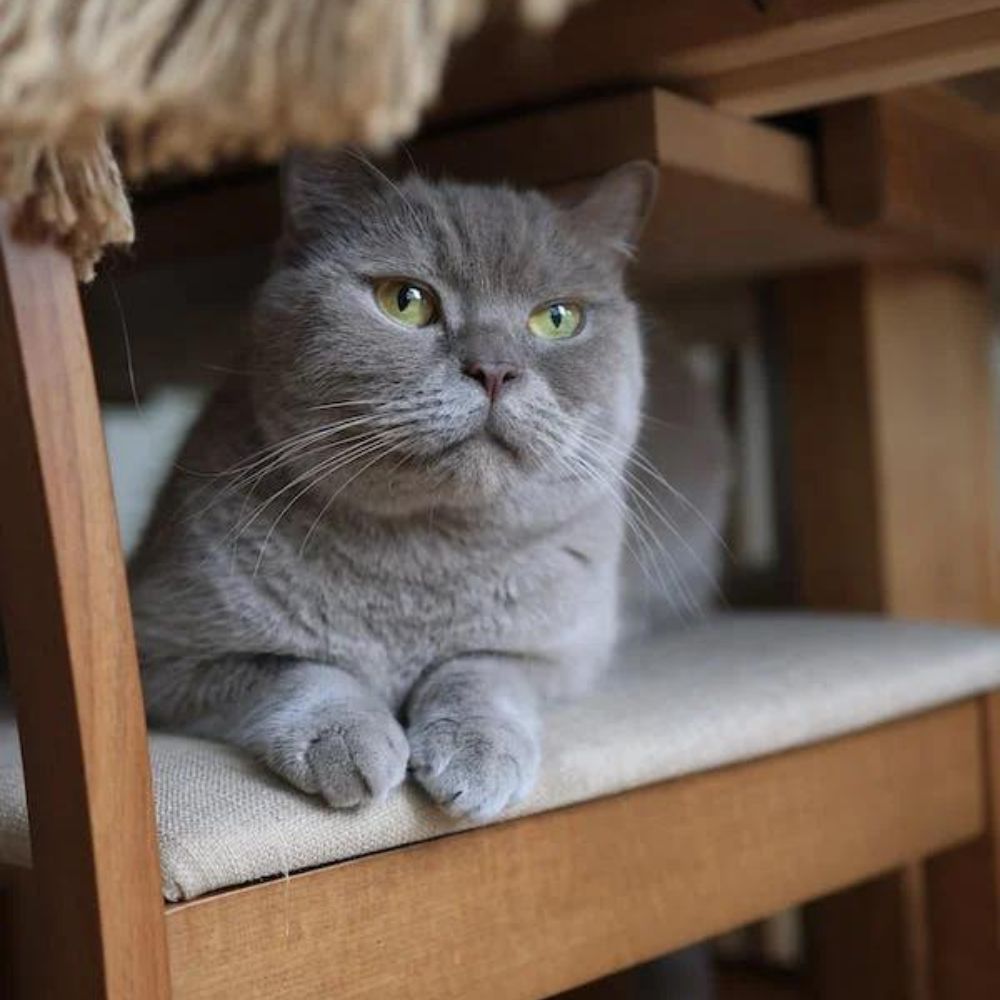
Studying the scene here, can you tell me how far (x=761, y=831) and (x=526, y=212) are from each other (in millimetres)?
539

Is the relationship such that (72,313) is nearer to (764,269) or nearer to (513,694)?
(513,694)

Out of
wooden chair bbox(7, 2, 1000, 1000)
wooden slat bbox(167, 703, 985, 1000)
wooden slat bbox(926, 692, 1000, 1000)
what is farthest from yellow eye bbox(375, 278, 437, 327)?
wooden slat bbox(926, 692, 1000, 1000)

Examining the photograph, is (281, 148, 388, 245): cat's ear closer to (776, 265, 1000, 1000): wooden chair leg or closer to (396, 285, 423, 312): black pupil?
(396, 285, 423, 312): black pupil

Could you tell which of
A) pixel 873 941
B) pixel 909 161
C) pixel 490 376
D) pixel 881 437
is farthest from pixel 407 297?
pixel 873 941

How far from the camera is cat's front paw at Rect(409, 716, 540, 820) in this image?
908mm

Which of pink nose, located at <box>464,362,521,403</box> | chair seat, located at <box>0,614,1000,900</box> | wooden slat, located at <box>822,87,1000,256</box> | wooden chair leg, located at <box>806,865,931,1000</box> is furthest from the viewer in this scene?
wooden chair leg, located at <box>806,865,931,1000</box>

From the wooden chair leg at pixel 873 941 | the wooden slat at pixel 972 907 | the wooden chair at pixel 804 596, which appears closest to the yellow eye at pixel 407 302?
the wooden chair at pixel 804 596

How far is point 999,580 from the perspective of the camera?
1954mm

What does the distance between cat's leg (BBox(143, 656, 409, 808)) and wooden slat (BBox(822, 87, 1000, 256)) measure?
0.68m

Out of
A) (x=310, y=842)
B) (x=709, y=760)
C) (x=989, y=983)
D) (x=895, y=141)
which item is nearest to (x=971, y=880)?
(x=989, y=983)

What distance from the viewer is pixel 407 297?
109 centimetres

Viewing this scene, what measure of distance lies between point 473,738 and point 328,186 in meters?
0.48

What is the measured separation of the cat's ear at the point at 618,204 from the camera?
117 centimetres

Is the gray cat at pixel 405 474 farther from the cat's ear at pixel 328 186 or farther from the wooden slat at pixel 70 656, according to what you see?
the wooden slat at pixel 70 656
